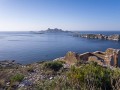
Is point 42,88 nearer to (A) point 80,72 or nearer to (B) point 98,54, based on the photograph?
(A) point 80,72

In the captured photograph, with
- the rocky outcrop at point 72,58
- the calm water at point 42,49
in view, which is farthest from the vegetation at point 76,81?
the calm water at point 42,49

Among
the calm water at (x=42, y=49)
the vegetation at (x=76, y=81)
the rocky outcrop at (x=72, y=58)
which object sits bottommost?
the calm water at (x=42, y=49)

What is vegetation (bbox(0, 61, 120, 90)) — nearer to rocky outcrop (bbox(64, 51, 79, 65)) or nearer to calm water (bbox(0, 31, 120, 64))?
rocky outcrop (bbox(64, 51, 79, 65))

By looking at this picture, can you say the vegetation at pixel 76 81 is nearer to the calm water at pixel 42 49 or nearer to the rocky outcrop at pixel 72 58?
the rocky outcrop at pixel 72 58

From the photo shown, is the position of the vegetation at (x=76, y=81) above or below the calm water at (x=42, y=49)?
above

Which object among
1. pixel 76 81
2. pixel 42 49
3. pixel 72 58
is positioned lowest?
pixel 42 49

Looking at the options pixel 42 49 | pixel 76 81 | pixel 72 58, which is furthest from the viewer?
pixel 42 49

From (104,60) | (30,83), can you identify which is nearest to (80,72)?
(30,83)

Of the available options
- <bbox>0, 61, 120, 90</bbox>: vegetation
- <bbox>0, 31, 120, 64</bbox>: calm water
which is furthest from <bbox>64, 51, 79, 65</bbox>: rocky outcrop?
<bbox>0, 31, 120, 64</bbox>: calm water

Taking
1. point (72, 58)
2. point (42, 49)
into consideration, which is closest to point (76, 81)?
point (72, 58)

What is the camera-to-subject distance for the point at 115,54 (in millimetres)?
20766

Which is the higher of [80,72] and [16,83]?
[80,72]

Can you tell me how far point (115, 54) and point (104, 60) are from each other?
4.27 ft

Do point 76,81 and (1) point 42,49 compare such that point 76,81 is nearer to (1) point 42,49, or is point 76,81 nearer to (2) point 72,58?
(2) point 72,58
